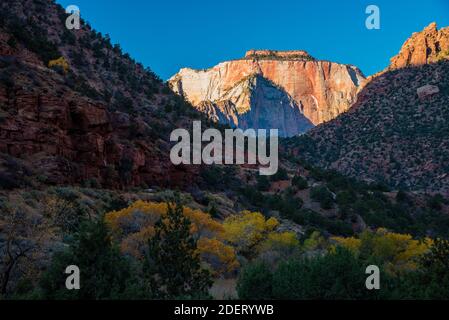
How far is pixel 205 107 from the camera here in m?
156

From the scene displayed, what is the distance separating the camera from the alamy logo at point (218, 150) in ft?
161

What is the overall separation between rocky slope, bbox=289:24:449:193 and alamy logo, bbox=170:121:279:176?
1849cm

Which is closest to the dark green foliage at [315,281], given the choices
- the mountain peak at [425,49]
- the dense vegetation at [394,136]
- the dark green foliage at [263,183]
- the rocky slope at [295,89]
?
the dark green foliage at [263,183]

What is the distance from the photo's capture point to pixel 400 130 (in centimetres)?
7975

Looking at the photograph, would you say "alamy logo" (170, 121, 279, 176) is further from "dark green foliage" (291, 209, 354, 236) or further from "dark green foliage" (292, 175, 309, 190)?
"dark green foliage" (291, 209, 354, 236)

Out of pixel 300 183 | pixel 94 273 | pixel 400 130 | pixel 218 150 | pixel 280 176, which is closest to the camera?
pixel 94 273

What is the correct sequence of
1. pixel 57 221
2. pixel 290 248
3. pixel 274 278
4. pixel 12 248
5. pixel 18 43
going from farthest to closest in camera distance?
pixel 18 43 → pixel 290 248 → pixel 57 221 → pixel 12 248 → pixel 274 278

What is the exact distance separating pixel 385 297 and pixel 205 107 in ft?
478

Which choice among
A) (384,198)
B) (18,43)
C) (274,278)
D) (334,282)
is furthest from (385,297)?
(384,198)

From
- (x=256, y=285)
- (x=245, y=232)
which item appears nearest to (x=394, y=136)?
(x=245, y=232)

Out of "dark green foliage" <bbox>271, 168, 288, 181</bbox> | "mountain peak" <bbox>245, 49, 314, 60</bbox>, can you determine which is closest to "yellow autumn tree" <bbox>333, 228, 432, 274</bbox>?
"dark green foliage" <bbox>271, 168, 288, 181</bbox>

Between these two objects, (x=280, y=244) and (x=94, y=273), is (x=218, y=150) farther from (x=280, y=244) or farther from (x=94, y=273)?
(x=94, y=273)

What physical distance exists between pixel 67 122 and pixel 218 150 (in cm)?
2822
